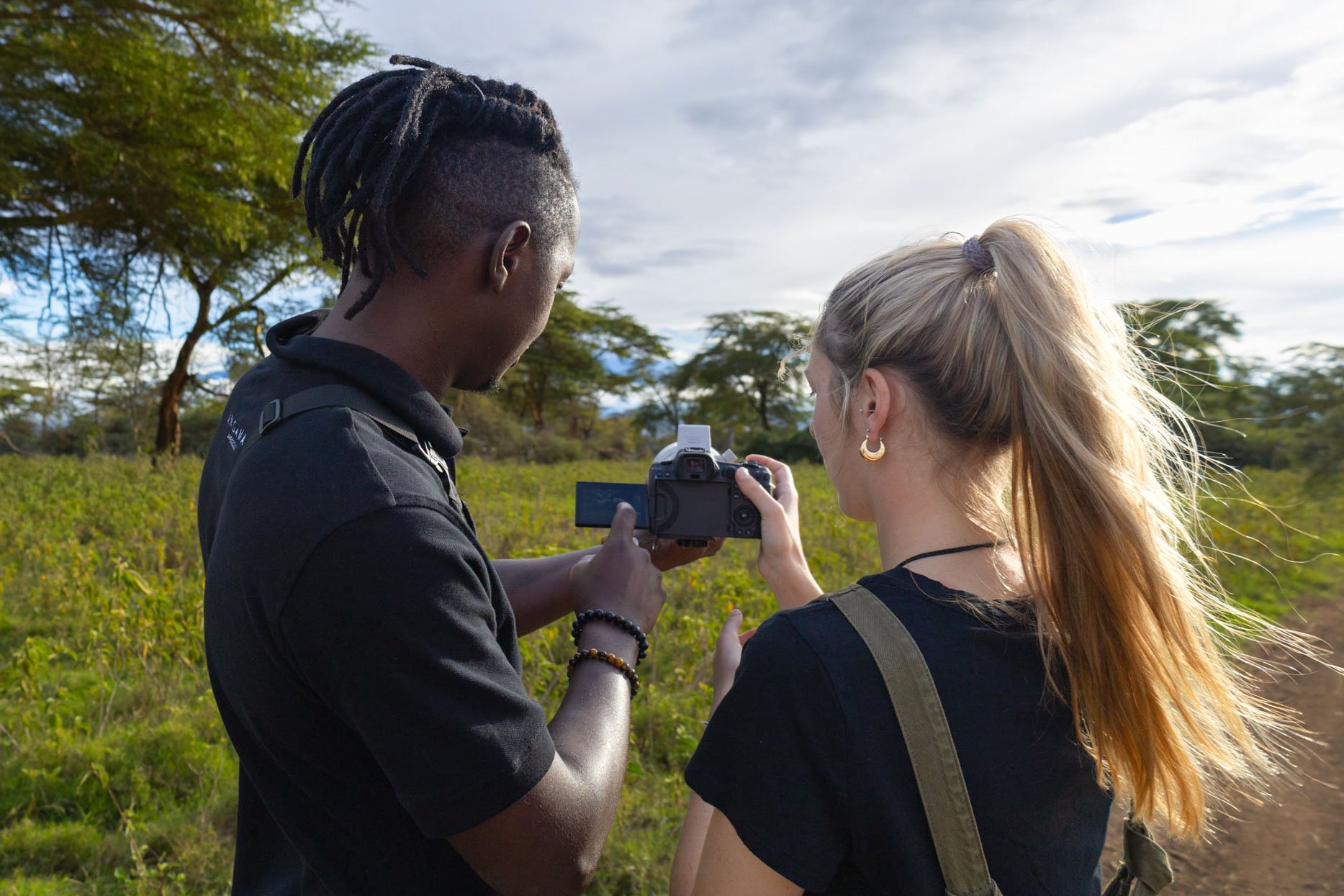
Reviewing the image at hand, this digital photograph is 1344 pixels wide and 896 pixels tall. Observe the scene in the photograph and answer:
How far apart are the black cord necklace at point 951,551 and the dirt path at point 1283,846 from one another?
2.11 meters

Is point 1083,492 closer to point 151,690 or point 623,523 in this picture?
point 623,523

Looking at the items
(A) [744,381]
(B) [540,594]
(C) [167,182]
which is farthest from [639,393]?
(B) [540,594]

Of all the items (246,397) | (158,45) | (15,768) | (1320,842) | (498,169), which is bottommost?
(15,768)

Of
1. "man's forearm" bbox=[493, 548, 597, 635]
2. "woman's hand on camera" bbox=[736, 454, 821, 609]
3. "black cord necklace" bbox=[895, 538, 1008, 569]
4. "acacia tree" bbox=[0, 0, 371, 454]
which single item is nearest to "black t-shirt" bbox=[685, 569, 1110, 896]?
"black cord necklace" bbox=[895, 538, 1008, 569]

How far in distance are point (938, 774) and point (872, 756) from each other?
0.08 m

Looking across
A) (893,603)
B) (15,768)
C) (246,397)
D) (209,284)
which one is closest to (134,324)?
(209,284)

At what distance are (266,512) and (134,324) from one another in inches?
440

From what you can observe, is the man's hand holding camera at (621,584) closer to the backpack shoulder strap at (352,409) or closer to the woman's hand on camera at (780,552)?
the woman's hand on camera at (780,552)

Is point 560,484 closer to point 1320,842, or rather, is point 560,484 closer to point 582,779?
point 1320,842

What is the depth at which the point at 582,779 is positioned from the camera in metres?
1.19

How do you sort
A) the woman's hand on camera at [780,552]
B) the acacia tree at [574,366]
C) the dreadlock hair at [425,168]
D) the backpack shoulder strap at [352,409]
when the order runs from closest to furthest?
1. the backpack shoulder strap at [352,409]
2. the dreadlock hair at [425,168]
3. the woman's hand on camera at [780,552]
4. the acacia tree at [574,366]

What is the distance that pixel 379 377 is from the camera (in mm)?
1307

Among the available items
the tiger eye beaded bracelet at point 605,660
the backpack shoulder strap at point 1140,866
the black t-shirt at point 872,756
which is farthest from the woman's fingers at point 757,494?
the backpack shoulder strap at point 1140,866

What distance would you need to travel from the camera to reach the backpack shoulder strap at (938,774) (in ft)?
3.43
